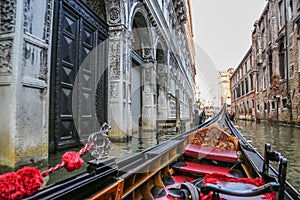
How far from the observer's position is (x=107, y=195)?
39.8 inches

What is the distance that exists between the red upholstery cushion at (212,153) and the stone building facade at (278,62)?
8.93 meters

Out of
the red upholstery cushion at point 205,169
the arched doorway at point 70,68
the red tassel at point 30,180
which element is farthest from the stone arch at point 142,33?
the red tassel at point 30,180

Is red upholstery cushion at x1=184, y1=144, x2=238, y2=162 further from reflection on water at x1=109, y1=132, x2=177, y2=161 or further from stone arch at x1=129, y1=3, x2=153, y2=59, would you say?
stone arch at x1=129, y1=3, x2=153, y2=59

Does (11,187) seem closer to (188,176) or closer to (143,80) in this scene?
(188,176)

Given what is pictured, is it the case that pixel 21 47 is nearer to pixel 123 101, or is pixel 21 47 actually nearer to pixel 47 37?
pixel 47 37

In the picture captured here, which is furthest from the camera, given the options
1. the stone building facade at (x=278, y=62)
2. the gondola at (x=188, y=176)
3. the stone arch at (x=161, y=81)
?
the stone building facade at (x=278, y=62)

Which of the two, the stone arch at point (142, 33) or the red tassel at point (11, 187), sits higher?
the stone arch at point (142, 33)

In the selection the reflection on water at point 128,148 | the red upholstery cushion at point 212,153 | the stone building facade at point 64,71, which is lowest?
the reflection on water at point 128,148

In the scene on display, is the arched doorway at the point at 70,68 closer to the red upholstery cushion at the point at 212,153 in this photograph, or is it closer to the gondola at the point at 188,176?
the gondola at the point at 188,176

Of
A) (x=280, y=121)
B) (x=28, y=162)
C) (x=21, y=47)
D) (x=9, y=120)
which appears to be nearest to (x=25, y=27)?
(x=21, y=47)

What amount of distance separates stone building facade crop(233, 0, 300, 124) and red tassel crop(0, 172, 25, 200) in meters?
11.3

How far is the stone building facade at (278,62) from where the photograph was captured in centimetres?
1010

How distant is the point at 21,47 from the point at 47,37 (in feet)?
1.51

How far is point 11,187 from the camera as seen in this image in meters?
0.71
